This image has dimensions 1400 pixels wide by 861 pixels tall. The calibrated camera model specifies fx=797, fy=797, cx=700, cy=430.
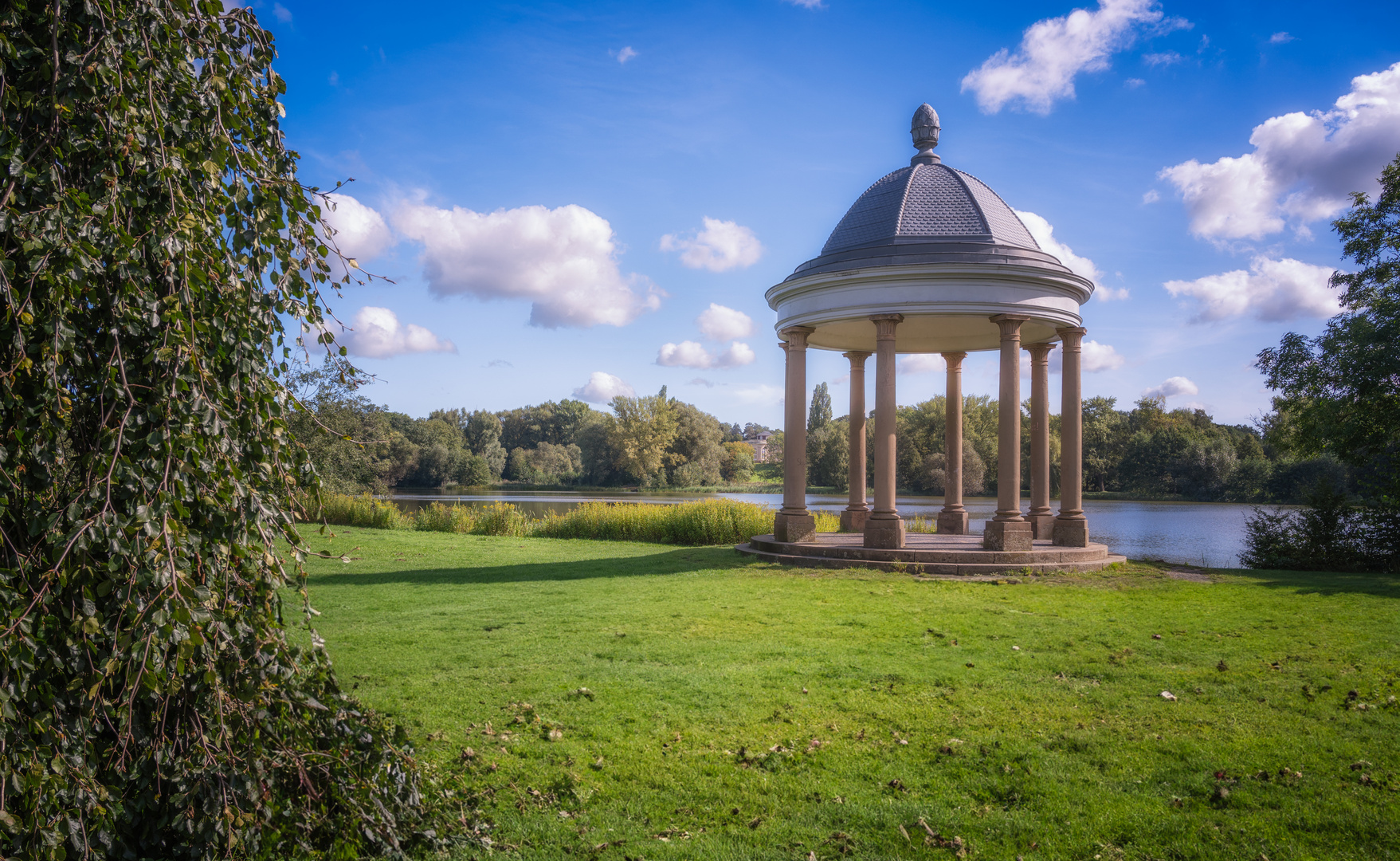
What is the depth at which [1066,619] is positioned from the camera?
10.9 m

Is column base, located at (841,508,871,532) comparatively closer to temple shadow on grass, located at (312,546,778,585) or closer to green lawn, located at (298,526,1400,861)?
temple shadow on grass, located at (312,546,778,585)

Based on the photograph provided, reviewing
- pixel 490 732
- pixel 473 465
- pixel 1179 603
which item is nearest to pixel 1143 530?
pixel 1179 603

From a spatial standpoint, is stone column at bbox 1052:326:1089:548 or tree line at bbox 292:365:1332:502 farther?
tree line at bbox 292:365:1332:502

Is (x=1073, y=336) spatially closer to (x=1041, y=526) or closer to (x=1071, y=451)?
(x=1071, y=451)

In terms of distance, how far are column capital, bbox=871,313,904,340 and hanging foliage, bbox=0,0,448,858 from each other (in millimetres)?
14443

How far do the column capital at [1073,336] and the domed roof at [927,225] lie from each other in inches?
70.6

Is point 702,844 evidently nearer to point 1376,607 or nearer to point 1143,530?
point 1376,607

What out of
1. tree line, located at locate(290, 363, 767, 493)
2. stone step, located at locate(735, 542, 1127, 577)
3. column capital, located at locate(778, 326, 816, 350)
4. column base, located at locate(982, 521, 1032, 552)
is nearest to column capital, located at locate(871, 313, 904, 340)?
column capital, located at locate(778, 326, 816, 350)

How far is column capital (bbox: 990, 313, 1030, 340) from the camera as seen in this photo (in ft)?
55.6

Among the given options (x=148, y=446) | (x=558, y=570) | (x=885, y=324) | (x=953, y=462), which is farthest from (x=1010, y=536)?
(x=148, y=446)

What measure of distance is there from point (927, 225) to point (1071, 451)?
244 inches

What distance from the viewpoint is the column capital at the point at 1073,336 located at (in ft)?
60.0

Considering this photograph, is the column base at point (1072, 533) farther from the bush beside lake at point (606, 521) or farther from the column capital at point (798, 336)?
the column capital at point (798, 336)

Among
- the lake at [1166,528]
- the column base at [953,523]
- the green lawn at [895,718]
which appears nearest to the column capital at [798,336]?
the column base at [953,523]
